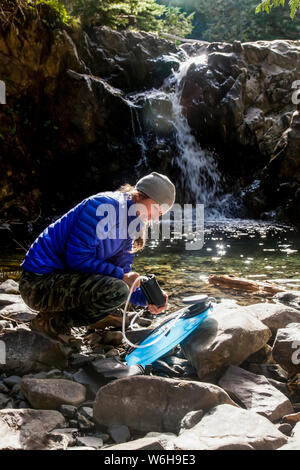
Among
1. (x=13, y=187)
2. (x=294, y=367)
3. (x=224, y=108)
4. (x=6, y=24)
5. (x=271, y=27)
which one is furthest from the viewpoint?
(x=271, y=27)

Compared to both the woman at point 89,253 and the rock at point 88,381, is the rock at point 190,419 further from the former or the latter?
the woman at point 89,253

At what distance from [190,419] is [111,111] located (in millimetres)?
12498


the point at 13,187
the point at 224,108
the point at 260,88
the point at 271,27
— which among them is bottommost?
the point at 13,187

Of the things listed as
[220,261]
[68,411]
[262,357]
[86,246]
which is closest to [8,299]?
[86,246]

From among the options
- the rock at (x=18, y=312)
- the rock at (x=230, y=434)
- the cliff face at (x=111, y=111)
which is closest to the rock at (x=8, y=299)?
the rock at (x=18, y=312)

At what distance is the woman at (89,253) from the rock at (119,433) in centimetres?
102

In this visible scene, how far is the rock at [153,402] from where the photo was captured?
2.14m

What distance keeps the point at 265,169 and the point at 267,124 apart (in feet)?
8.18

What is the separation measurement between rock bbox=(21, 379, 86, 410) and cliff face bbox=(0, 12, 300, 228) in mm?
10063

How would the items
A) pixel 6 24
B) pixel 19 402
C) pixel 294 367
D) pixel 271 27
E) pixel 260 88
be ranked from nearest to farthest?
pixel 19 402 → pixel 294 367 → pixel 6 24 → pixel 260 88 → pixel 271 27

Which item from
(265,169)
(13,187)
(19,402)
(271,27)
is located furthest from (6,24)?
(271,27)

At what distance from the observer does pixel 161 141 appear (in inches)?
549

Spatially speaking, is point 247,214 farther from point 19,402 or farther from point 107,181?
point 19,402

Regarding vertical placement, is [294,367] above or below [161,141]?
below
